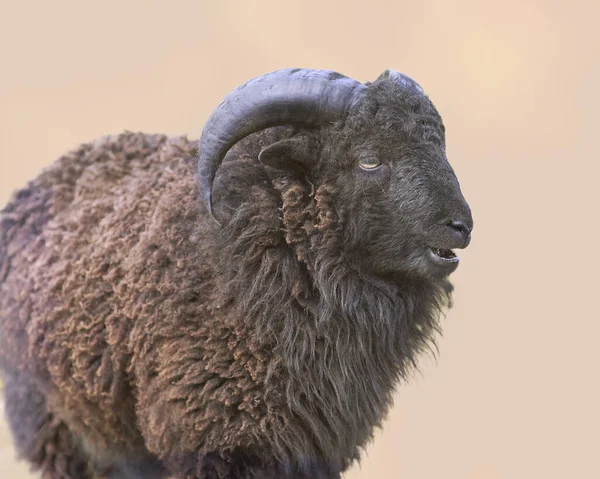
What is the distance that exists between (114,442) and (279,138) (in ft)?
8.25

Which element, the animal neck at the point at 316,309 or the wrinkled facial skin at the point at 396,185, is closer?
the wrinkled facial skin at the point at 396,185

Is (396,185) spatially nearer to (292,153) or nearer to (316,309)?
(292,153)

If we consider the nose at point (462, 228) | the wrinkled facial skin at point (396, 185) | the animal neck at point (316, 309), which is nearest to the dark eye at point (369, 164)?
the wrinkled facial skin at point (396, 185)

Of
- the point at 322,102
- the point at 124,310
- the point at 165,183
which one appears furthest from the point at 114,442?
the point at 322,102

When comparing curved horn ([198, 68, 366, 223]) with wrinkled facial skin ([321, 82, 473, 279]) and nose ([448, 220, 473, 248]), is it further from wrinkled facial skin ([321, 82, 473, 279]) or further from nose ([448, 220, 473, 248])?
nose ([448, 220, 473, 248])

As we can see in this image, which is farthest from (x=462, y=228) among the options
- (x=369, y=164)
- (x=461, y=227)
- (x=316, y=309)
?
(x=316, y=309)

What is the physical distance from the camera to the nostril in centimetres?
396

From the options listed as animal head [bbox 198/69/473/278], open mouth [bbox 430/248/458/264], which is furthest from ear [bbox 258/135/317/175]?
open mouth [bbox 430/248/458/264]

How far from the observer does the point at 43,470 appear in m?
5.42

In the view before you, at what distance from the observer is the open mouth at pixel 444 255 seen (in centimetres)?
401

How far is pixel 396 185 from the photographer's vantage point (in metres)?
3.98

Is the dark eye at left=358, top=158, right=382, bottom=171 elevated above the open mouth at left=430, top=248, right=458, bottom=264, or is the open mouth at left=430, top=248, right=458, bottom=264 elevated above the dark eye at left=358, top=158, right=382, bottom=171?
the dark eye at left=358, top=158, right=382, bottom=171

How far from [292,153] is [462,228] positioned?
1.05 metres

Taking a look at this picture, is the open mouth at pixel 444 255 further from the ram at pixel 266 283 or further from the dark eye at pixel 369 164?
the dark eye at pixel 369 164
